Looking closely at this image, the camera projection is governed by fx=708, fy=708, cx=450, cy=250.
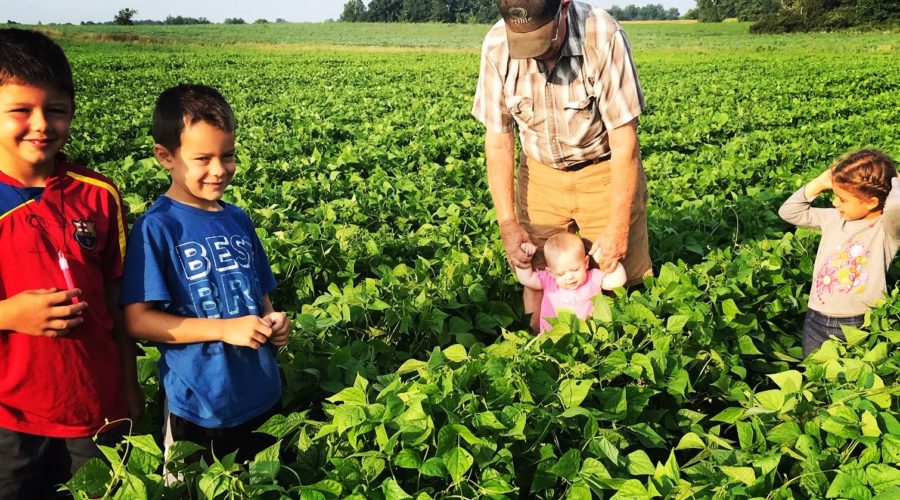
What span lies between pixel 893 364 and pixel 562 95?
176 centimetres

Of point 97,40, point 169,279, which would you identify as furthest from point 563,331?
point 97,40

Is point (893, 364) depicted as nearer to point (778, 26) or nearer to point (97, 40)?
point (97, 40)

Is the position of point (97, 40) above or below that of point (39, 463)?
above

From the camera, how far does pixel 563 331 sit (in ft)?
9.55

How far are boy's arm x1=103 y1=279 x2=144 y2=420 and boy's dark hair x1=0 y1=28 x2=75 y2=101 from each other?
2.04 ft

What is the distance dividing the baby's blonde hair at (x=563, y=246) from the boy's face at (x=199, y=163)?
1.68m

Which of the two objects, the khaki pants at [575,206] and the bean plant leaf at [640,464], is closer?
the bean plant leaf at [640,464]

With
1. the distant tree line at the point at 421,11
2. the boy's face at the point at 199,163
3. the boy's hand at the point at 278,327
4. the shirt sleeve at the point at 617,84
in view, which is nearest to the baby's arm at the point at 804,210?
the shirt sleeve at the point at 617,84

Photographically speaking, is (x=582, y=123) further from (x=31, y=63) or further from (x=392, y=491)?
(x=31, y=63)

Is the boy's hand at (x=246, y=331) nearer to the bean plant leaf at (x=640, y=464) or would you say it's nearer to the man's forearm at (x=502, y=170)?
the bean plant leaf at (x=640, y=464)

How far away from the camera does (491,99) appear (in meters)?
3.46

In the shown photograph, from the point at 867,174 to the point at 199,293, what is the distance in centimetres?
305

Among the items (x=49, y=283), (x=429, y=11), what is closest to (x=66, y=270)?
(x=49, y=283)

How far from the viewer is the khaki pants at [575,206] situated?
3551 mm
